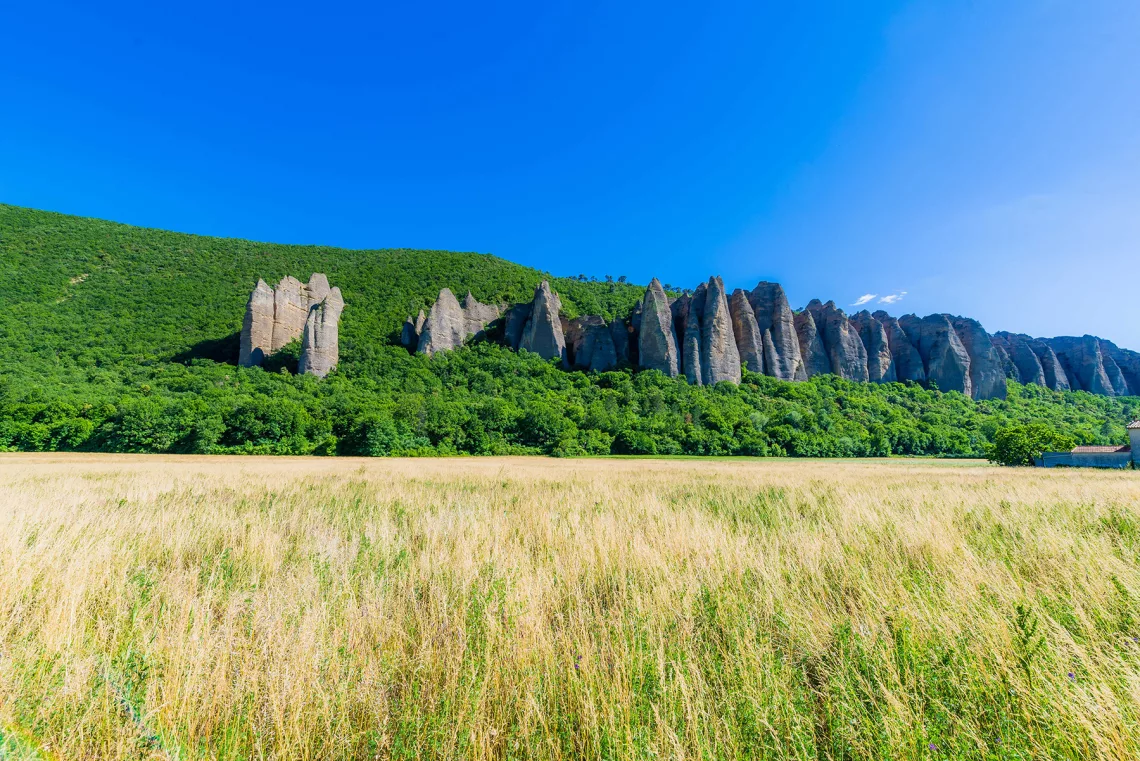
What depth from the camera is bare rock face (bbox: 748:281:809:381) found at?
87250mm

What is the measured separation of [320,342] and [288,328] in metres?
11.3

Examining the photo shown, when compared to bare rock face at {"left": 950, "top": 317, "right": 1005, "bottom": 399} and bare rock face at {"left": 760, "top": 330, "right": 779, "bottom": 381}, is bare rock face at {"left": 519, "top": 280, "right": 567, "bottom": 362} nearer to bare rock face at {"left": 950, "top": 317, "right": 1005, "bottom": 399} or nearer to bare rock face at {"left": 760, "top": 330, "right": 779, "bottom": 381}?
bare rock face at {"left": 760, "top": 330, "right": 779, "bottom": 381}

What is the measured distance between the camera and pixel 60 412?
46.8 metres

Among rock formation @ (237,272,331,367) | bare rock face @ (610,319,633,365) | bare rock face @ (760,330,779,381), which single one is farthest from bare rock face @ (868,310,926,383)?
rock formation @ (237,272,331,367)

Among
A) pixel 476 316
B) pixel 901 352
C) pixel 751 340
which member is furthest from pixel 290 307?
pixel 901 352

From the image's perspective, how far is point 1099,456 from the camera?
148 feet

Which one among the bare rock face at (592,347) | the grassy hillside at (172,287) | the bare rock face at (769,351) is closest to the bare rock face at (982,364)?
the bare rock face at (769,351)

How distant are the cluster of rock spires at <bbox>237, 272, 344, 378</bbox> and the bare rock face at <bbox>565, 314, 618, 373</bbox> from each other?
41.5 metres

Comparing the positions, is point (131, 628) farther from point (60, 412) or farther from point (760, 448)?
point (60, 412)

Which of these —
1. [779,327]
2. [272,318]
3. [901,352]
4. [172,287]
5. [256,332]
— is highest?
[172,287]

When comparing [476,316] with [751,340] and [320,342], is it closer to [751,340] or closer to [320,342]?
[320,342]

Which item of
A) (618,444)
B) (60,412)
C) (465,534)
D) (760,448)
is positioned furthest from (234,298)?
(465,534)

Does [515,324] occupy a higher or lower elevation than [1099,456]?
higher

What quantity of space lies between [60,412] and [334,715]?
228 feet
